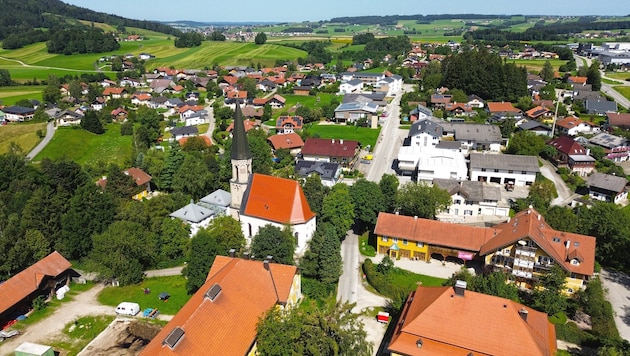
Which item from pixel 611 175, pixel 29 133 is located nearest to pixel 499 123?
pixel 611 175

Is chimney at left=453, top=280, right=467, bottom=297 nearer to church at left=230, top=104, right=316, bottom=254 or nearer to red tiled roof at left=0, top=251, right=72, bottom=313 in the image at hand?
church at left=230, top=104, right=316, bottom=254

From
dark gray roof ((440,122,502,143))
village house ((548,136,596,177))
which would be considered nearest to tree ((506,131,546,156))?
village house ((548,136,596,177))

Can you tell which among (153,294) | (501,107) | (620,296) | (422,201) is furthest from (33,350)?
(501,107)

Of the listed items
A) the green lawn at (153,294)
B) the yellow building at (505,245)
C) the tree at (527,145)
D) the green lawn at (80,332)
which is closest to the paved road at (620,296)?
the yellow building at (505,245)

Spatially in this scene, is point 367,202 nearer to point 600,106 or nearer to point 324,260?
point 324,260

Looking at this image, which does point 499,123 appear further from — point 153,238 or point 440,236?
point 153,238

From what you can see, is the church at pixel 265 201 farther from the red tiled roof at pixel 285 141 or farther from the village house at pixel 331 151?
the red tiled roof at pixel 285 141

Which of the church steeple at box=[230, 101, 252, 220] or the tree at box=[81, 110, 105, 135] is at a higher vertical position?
the church steeple at box=[230, 101, 252, 220]

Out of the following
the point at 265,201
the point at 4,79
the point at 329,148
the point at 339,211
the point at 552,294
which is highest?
the point at 4,79
